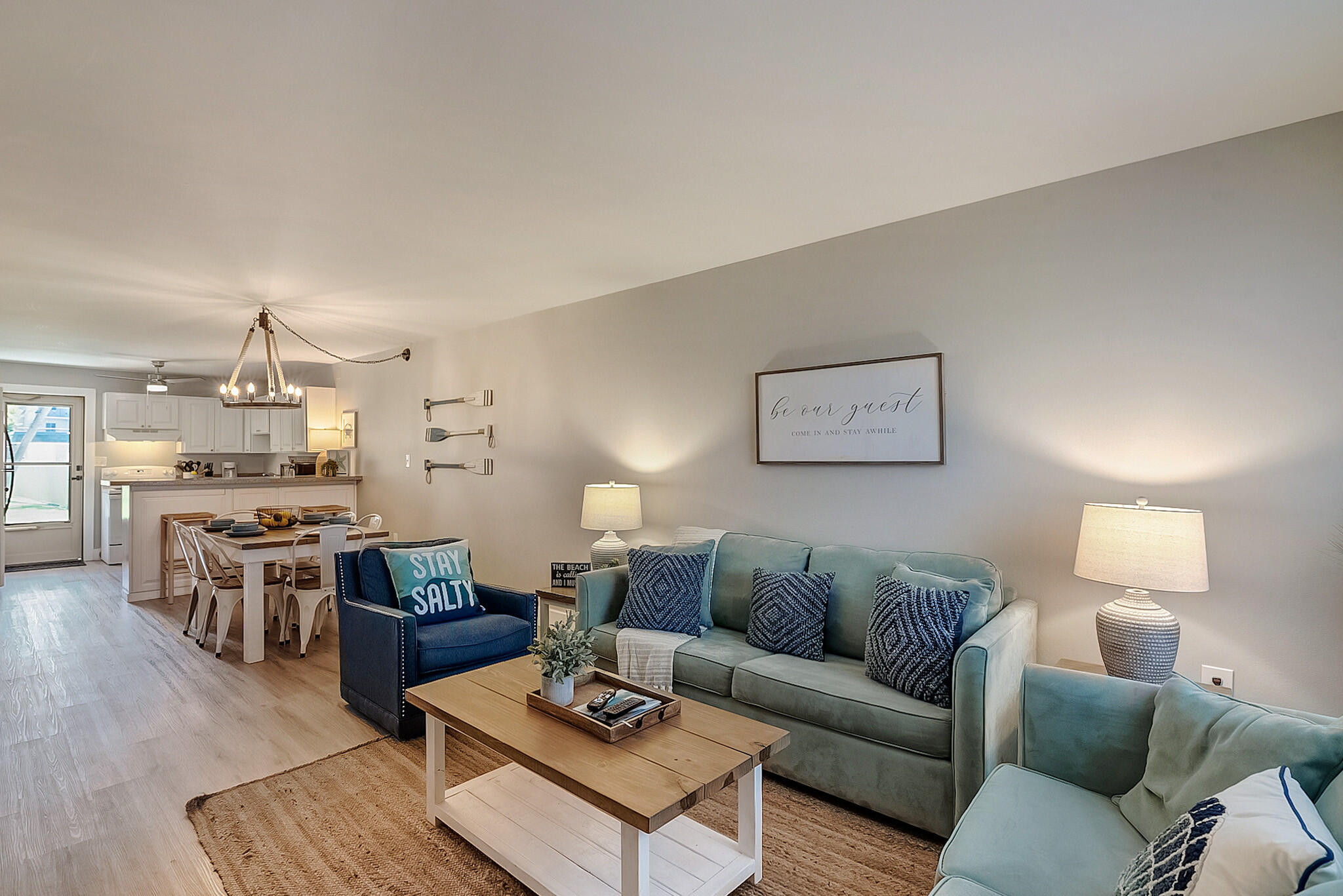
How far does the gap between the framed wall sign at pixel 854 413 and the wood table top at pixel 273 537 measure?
9.76ft

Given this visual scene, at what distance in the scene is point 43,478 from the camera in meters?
7.61

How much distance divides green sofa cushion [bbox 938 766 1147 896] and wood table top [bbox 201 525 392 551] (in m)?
4.10

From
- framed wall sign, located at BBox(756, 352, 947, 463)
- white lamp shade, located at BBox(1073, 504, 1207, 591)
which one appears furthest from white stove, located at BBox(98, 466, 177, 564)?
white lamp shade, located at BBox(1073, 504, 1207, 591)

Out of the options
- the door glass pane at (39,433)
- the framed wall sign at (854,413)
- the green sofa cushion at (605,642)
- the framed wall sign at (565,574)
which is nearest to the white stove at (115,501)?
the door glass pane at (39,433)

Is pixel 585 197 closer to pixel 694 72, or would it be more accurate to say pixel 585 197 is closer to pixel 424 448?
pixel 694 72

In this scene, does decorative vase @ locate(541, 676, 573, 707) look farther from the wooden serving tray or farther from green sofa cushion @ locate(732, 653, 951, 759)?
green sofa cushion @ locate(732, 653, 951, 759)

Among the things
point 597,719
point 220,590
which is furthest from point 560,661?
point 220,590

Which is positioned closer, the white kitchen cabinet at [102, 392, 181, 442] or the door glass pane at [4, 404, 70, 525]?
the door glass pane at [4, 404, 70, 525]

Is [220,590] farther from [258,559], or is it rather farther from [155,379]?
[155,379]

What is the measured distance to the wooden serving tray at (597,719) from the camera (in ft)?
6.64

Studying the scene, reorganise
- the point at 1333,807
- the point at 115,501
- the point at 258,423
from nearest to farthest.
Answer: the point at 1333,807 < the point at 115,501 < the point at 258,423

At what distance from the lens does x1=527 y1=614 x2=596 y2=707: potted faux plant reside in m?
2.22

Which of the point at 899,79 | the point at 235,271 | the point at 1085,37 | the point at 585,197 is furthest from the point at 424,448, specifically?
the point at 1085,37

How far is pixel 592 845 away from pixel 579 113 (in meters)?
2.39
